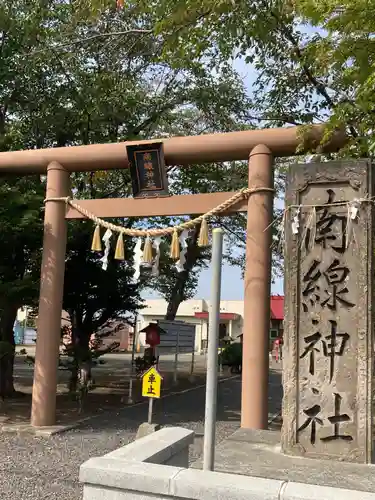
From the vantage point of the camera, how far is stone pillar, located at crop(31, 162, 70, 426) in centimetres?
826

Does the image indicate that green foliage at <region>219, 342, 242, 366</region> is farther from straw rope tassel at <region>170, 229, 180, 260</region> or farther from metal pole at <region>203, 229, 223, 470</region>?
metal pole at <region>203, 229, 223, 470</region>

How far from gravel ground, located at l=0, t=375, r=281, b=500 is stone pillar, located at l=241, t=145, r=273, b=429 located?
97cm

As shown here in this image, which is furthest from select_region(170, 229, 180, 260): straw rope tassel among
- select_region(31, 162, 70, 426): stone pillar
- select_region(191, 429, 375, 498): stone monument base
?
select_region(191, 429, 375, 498): stone monument base

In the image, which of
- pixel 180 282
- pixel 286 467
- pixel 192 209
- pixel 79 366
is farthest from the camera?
pixel 180 282

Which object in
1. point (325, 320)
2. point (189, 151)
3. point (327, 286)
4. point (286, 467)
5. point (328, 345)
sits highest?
point (189, 151)

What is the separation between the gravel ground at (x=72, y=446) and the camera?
548 centimetres

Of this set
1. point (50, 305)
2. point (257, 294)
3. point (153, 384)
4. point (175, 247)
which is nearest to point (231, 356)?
point (50, 305)

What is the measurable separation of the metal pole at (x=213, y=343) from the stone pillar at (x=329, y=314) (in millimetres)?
1703

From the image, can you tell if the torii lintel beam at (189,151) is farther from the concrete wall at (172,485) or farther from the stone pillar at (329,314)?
the concrete wall at (172,485)

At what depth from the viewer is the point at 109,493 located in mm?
2697

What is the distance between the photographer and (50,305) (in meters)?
8.40

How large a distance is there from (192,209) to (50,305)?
2680 millimetres

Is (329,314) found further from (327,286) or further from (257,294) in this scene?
(257,294)

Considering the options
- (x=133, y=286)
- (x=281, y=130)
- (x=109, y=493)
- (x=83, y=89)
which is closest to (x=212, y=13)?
(x=281, y=130)
